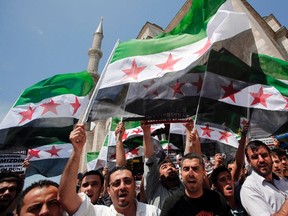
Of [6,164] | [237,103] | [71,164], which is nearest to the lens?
[71,164]

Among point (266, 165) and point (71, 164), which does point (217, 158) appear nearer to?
point (266, 165)

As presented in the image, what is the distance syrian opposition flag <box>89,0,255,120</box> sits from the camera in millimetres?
4047

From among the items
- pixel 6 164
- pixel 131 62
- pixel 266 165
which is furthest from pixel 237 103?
pixel 6 164

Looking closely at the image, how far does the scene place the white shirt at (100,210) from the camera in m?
2.22

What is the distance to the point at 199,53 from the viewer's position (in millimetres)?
3916

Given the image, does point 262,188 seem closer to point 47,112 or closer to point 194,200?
point 194,200

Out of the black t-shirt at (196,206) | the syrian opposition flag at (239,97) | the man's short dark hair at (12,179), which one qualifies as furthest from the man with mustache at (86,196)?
the syrian opposition flag at (239,97)

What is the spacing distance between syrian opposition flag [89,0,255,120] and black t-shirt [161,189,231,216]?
1.91 meters

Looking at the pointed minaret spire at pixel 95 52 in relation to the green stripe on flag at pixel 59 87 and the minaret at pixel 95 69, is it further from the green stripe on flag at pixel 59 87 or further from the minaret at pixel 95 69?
the green stripe on flag at pixel 59 87

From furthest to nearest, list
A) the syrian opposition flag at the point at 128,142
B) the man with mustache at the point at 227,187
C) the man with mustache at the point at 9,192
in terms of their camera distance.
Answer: the syrian opposition flag at the point at 128,142 → the man with mustache at the point at 227,187 → the man with mustache at the point at 9,192

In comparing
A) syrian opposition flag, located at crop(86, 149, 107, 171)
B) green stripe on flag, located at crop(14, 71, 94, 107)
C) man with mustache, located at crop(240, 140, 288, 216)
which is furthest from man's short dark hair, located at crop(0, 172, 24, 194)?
syrian opposition flag, located at crop(86, 149, 107, 171)

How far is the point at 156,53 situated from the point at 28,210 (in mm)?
3236

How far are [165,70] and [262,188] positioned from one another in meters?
2.33

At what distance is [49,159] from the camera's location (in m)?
5.73
